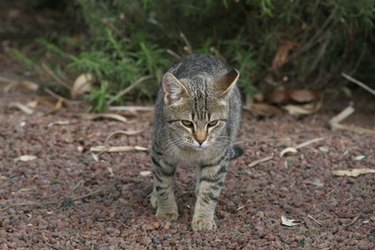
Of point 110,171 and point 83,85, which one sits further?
point 83,85

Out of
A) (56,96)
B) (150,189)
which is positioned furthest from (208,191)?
(56,96)

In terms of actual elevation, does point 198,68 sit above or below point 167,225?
above

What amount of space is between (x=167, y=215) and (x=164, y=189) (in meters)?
0.20

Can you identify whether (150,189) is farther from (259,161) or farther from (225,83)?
(225,83)

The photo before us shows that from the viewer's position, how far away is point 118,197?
18.5 feet

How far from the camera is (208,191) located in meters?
5.24

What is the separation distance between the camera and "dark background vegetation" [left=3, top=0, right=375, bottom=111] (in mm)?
7594

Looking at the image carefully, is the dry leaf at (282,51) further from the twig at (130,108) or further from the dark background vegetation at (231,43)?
the twig at (130,108)

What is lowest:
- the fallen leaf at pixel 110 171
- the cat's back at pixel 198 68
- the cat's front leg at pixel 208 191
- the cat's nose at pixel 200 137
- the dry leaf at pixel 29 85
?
the dry leaf at pixel 29 85

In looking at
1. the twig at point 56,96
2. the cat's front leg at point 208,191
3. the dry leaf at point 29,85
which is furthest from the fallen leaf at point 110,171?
the dry leaf at point 29,85

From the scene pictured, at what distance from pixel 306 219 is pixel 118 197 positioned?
151cm

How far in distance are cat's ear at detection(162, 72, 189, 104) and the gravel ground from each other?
36.0 inches

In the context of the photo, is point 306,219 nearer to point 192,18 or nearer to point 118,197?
point 118,197

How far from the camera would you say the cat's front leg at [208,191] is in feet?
16.9
